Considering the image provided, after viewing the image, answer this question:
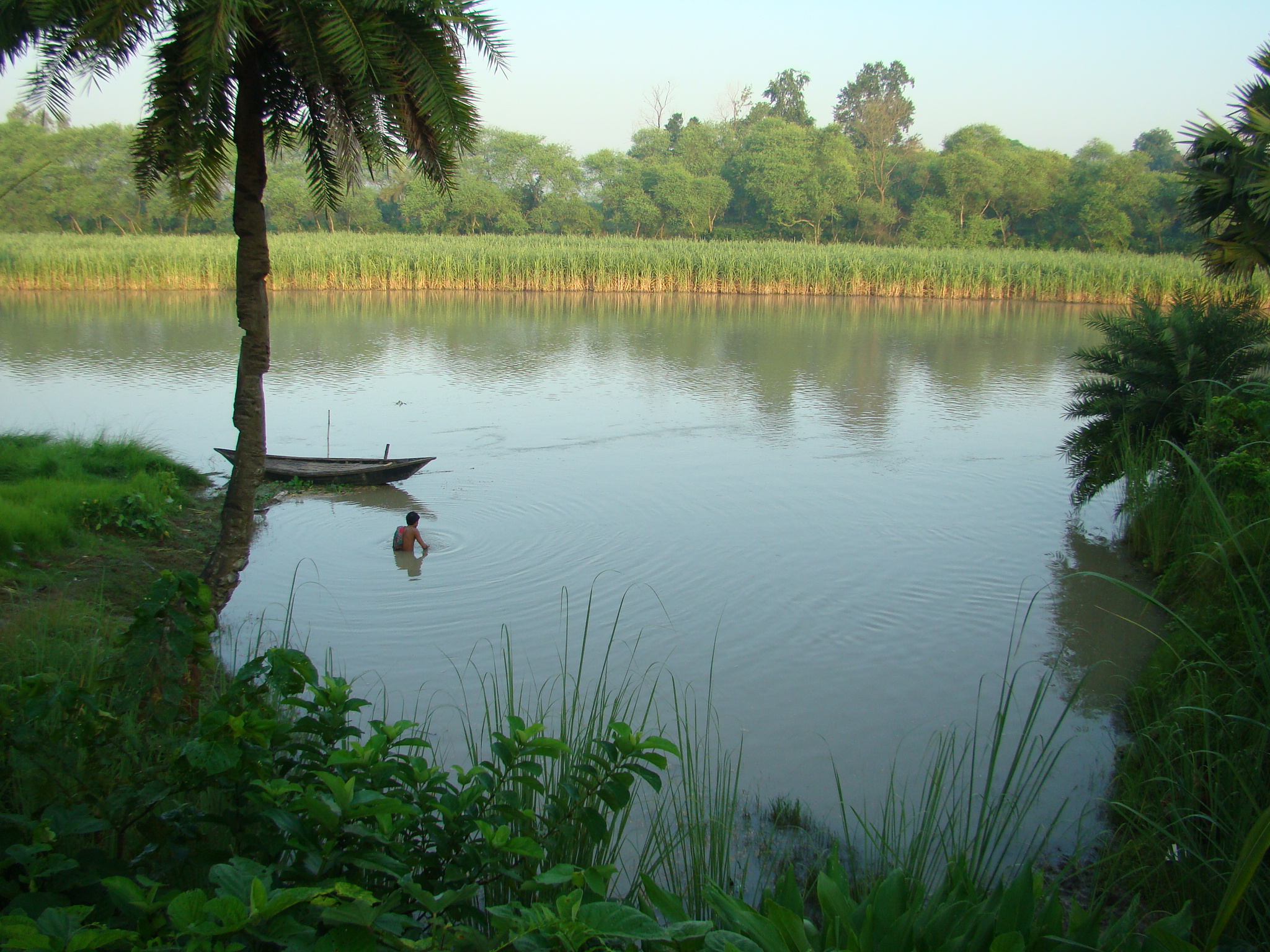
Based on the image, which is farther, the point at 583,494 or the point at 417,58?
the point at 583,494

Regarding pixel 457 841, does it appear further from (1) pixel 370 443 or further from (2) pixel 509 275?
(2) pixel 509 275

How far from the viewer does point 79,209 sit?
123 feet

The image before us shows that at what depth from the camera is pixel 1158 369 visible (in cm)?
805

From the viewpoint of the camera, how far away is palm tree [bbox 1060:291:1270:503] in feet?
25.5

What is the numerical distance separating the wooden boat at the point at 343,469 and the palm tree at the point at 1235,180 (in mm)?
7439

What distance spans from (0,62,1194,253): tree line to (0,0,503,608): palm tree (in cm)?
4106

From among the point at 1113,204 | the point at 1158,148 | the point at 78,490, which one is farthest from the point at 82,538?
the point at 1158,148

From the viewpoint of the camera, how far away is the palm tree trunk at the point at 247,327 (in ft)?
17.3

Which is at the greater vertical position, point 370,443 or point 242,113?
point 242,113

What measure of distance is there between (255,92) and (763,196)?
177 feet

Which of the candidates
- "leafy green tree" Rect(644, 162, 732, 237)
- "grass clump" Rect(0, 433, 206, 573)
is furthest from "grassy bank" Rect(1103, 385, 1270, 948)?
"leafy green tree" Rect(644, 162, 732, 237)

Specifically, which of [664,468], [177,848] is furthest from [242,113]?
[664,468]

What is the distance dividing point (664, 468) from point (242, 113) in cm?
653

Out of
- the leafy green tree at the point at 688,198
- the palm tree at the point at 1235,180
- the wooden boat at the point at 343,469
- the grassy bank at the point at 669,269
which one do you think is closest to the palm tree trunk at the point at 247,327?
the wooden boat at the point at 343,469
